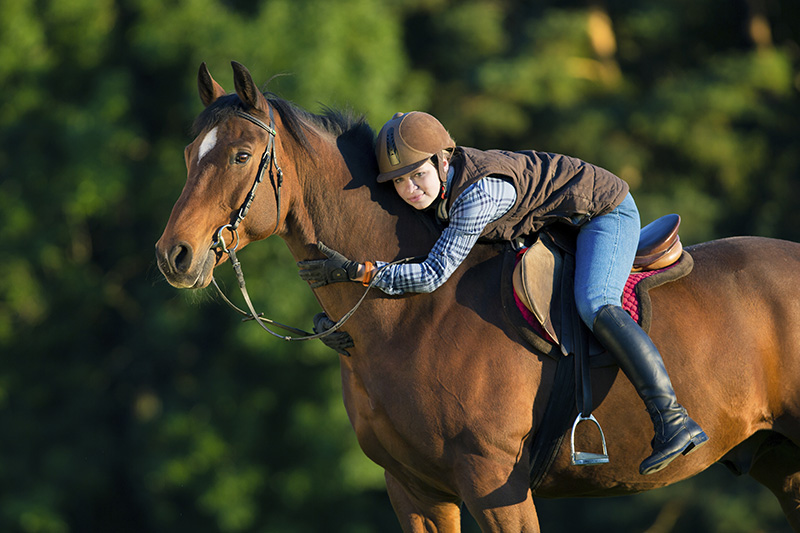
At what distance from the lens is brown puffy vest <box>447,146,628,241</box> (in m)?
3.97

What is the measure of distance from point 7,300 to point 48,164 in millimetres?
3159

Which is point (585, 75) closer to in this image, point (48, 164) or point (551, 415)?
point (48, 164)

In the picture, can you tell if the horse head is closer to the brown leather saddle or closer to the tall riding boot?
the brown leather saddle

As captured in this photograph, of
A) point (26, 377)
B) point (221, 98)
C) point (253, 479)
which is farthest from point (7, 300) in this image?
point (221, 98)

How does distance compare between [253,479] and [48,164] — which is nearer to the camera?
[253,479]

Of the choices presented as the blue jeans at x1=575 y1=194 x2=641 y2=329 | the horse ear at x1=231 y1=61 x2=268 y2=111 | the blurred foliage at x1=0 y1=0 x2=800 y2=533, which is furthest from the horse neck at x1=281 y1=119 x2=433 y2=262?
the blurred foliage at x1=0 y1=0 x2=800 y2=533

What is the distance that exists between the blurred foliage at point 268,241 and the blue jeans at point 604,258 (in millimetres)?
11111

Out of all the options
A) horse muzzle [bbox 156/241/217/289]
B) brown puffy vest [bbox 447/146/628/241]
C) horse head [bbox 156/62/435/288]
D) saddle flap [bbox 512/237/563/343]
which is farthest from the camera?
brown puffy vest [bbox 447/146/628/241]

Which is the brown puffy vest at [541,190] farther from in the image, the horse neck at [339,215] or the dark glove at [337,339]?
the dark glove at [337,339]

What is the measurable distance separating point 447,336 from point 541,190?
2.79 feet

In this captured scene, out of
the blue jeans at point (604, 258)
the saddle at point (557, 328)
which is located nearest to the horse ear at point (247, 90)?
the saddle at point (557, 328)

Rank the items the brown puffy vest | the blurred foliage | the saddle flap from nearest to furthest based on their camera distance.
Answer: the saddle flap → the brown puffy vest → the blurred foliage

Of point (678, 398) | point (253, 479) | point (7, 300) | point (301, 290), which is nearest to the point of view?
point (678, 398)

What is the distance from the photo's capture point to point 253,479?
16266 millimetres
